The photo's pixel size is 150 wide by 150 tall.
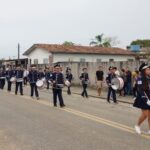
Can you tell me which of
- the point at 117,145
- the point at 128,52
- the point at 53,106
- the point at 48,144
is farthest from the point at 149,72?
the point at 128,52

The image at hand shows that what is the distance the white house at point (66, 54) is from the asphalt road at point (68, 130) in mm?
29957

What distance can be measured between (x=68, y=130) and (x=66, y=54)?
37.7 metres

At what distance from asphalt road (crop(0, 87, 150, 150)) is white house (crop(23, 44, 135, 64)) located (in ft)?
98.3

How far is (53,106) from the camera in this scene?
56.3ft

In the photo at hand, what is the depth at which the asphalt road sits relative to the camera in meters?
8.92

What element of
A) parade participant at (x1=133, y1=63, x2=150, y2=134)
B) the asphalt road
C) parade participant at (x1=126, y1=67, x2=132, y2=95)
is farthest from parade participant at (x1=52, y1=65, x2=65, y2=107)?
parade participant at (x1=126, y1=67, x2=132, y2=95)

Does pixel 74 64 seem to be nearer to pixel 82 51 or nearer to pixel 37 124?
pixel 82 51

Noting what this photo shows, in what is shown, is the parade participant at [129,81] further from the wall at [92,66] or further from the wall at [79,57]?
the wall at [79,57]

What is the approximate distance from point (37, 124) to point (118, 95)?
12522mm

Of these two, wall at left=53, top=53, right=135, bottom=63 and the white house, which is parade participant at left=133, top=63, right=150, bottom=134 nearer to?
the white house

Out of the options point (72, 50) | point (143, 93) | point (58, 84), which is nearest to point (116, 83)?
point (58, 84)

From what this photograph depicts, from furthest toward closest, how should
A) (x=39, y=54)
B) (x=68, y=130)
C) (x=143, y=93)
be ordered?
(x=39, y=54)
(x=68, y=130)
(x=143, y=93)

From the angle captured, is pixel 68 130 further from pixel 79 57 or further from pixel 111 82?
pixel 79 57

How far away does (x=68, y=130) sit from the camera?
1088 cm
